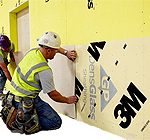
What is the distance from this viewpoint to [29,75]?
7.78 feet

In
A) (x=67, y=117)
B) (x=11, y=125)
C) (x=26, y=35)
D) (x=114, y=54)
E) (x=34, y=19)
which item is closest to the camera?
(x=114, y=54)

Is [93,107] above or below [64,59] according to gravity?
below

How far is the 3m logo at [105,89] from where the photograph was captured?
2.25 m

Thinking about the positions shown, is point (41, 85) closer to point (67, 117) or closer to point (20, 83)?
point (20, 83)

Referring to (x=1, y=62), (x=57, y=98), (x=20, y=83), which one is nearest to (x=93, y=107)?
(x=57, y=98)

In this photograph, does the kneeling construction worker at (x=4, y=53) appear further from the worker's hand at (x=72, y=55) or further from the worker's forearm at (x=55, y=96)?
the worker's forearm at (x=55, y=96)

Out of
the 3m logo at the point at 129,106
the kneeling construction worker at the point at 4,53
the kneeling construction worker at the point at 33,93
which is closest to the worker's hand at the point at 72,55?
the kneeling construction worker at the point at 33,93

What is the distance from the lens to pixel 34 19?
374 cm

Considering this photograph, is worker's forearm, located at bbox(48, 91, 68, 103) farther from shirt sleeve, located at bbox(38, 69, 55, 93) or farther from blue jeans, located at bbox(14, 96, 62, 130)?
blue jeans, located at bbox(14, 96, 62, 130)

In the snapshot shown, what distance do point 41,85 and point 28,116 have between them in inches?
13.6

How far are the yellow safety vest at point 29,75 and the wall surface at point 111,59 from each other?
1.54 feet

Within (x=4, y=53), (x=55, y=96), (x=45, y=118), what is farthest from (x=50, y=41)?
(x=4, y=53)

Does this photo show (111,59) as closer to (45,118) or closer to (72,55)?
(72,55)

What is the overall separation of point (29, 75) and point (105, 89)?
70 cm
